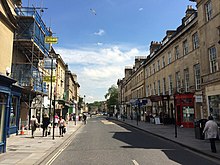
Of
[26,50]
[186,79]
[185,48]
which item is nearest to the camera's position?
[26,50]

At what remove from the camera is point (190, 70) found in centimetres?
2312

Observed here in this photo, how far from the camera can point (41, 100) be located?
2192cm

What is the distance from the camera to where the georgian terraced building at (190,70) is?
16.6m

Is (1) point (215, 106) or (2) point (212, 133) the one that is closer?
(2) point (212, 133)

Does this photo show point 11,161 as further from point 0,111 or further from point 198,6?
point 198,6

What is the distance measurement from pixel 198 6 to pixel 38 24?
1540cm

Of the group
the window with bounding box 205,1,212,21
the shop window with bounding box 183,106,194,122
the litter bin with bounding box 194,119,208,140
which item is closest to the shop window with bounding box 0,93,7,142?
the litter bin with bounding box 194,119,208,140

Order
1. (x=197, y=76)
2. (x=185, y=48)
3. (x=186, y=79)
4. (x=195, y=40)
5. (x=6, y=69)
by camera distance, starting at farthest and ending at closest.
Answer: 1. (x=185, y=48)
2. (x=186, y=79)
3. (x=195, y=40)
4. (x=197, y=76)
5. (x=6, y=69)

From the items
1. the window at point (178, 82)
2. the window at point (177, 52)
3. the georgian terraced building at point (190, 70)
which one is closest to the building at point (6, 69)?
the georgian terraced building at point (190, 70)

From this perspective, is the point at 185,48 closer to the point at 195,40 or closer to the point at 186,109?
the point at 195,40

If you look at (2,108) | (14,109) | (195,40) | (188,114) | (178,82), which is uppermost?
(195,40)

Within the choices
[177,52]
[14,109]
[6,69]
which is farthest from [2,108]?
[177,52]

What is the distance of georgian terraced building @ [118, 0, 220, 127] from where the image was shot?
1664 centimetres

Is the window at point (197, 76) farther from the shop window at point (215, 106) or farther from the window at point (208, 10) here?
the window at point (208, 10)
